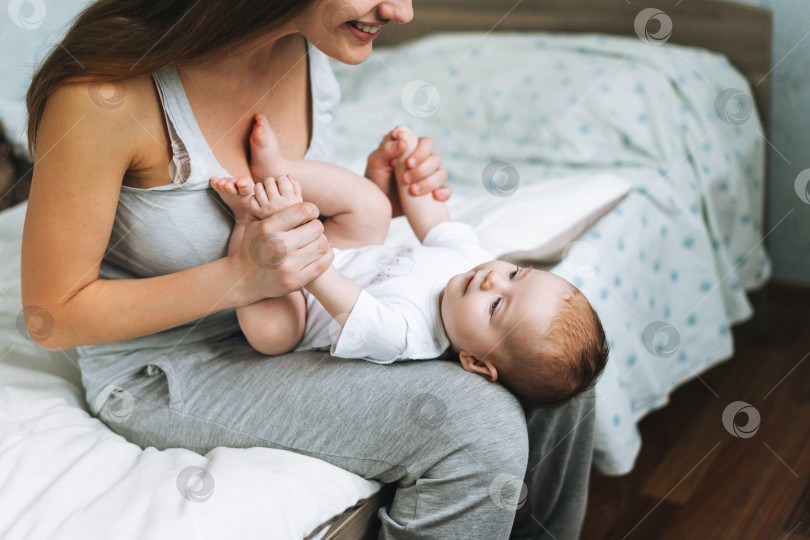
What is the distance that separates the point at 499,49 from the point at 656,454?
1.23 metres

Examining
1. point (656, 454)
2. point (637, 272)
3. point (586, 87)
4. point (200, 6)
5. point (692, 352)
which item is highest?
point (200, 6)

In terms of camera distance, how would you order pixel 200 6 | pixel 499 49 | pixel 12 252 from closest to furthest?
pixel 200 6
pixel 12 252
pixel 499 49

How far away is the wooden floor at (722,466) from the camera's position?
4.43ft

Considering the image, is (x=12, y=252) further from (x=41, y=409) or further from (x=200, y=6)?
(x=200, y=6)

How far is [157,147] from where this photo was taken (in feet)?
2.96

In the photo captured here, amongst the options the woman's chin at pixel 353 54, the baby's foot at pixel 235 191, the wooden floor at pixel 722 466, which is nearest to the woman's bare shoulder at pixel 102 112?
A: the baby's foot at pixel 235 191

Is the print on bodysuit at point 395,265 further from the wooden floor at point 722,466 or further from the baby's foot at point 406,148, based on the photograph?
the wooden floor at point 722,466

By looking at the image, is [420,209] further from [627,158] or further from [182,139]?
[627,158]

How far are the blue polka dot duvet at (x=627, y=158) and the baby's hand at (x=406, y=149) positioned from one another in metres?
0.35

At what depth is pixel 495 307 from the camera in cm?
97

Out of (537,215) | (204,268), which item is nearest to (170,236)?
(204,268)

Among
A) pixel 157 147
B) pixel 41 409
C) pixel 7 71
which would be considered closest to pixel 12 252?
pixel 41 409

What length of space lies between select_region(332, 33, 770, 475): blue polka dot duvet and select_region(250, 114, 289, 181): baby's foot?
550 millimetres

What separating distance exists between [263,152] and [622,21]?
1.53 m
